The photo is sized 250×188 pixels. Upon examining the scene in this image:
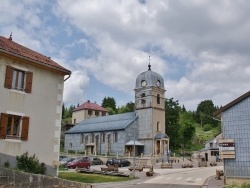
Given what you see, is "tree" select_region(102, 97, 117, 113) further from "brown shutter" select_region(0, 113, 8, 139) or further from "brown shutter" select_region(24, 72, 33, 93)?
"brown shutter" select_region(0, 113, 8, 139)

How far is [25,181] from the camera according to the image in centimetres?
1261

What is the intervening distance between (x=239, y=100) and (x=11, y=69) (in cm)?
1506

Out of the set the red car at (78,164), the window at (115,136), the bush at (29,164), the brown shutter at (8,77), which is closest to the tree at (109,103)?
the window at (115,136)

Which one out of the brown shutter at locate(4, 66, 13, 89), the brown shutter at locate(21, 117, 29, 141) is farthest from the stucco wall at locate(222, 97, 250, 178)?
the brown shutter at locate(4, 66, 13, 89)

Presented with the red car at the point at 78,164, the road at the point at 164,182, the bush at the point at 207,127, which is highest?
the bush at the point at 207,127

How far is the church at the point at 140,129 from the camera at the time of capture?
59.1 meters

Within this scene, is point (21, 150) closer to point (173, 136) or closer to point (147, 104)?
point (147, 104)

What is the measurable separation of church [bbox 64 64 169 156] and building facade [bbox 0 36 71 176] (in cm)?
3841

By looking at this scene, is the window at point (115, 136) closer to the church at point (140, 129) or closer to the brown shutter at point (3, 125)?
the church at point (140, 129)

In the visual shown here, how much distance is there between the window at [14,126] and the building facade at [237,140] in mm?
13227

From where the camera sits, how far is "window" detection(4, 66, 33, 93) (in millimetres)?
17219

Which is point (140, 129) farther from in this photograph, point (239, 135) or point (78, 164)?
point (239, 135)

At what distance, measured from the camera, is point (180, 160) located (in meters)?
55.8

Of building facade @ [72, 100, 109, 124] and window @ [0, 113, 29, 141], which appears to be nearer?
window @ [0, 113, 29, 141]
